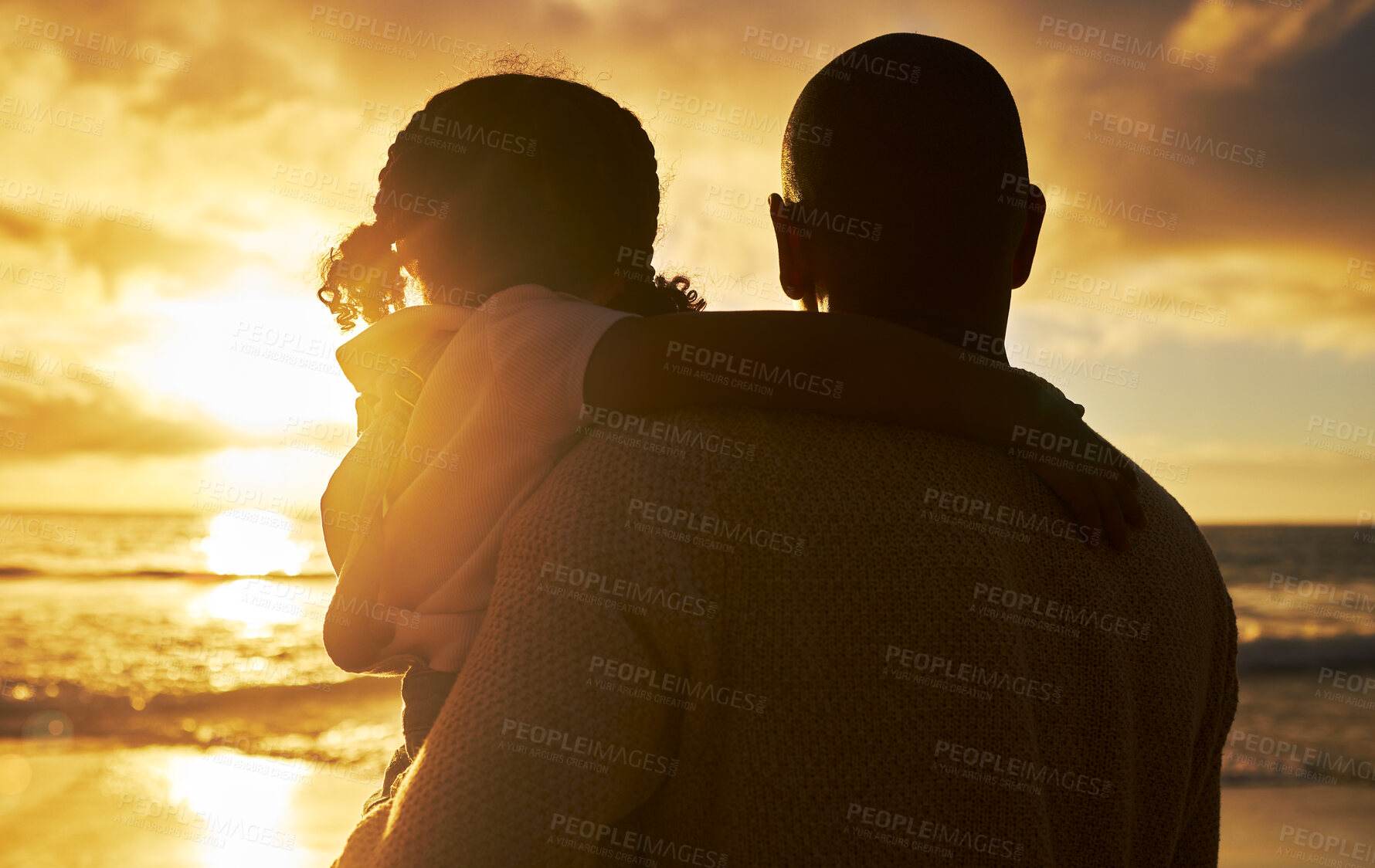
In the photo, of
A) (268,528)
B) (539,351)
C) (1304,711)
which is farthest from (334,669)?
(268,528)

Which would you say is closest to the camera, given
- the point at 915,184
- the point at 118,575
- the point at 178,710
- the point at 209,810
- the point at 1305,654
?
the point at 915,184

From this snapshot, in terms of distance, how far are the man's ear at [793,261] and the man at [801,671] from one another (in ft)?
1.04

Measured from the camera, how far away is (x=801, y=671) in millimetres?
1049

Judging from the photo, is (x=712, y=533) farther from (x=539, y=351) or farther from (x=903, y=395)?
(x=539, y=351)

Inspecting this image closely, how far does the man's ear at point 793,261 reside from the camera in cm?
142

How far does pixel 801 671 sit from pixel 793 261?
0.70 meters

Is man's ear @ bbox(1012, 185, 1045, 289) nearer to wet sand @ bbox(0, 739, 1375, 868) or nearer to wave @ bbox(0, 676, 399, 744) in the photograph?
wet sand @ bbox(0, 739, 1375, 868)

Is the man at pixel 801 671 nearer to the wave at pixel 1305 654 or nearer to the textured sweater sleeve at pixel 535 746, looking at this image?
the textured sweater sleeve at pixel 535 746

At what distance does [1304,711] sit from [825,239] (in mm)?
14240

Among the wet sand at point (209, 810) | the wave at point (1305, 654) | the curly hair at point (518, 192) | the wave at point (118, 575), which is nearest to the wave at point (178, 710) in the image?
the wet sand at point (209, 810)

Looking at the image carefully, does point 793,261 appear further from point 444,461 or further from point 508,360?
point 444,461

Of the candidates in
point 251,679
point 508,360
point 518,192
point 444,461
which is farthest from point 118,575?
point 508,360

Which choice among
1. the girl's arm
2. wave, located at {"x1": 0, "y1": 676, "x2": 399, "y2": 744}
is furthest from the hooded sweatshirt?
wave, located at {"x1": 0, "y1": 676, "x2": 399, "y2": 744}

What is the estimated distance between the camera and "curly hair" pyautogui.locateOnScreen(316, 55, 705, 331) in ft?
6.70
